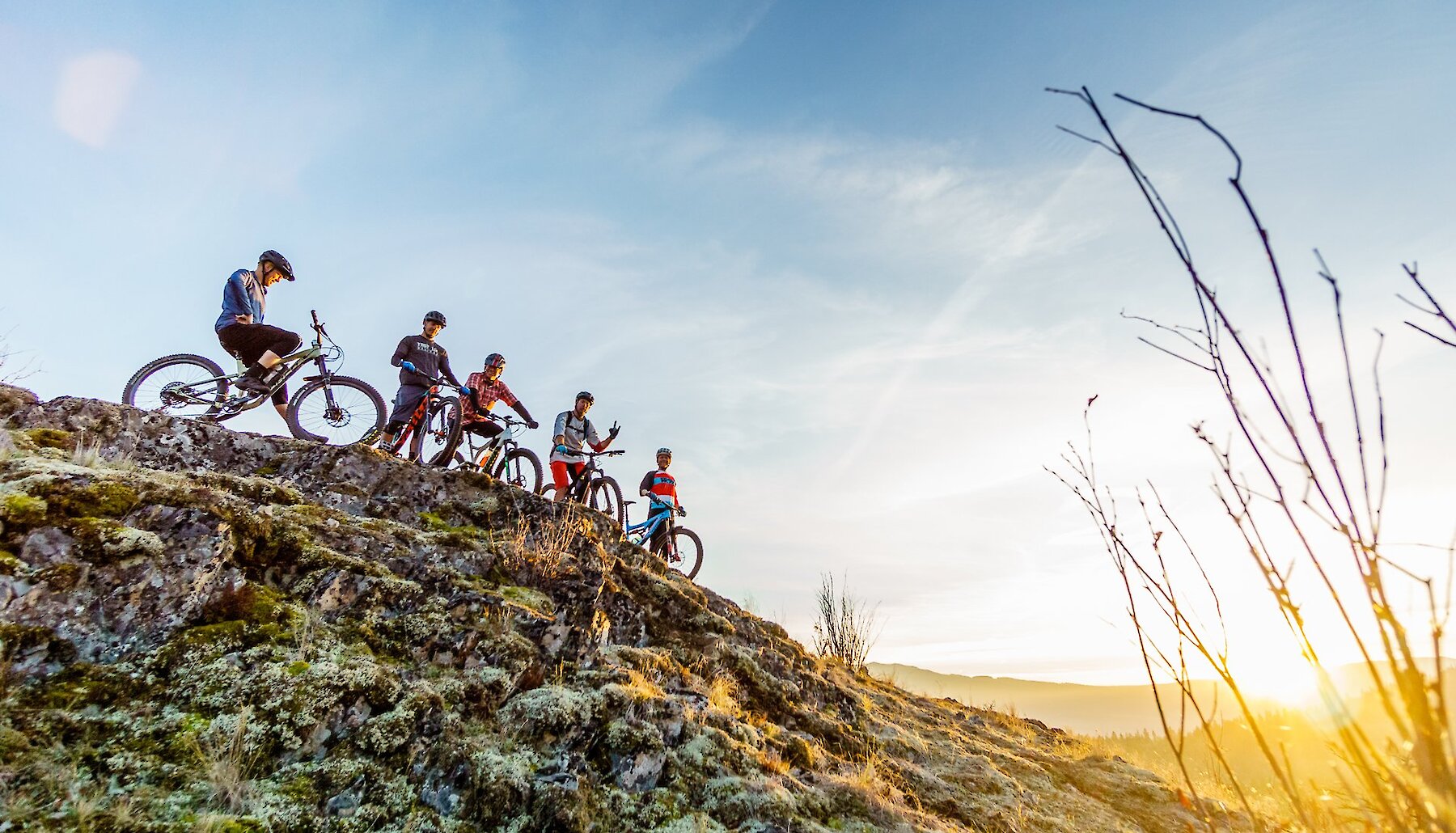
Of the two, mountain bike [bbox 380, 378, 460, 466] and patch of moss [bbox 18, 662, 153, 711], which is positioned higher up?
mountain bike [bbox 380, 378, 460, 466]

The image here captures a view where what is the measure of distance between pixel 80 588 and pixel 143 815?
184 centimetres

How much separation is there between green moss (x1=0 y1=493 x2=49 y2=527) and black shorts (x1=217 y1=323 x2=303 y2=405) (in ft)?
15.8

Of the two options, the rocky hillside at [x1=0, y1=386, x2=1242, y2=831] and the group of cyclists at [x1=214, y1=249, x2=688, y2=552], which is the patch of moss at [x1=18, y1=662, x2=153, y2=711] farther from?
the group of cyclists at [x1=214, y1=249, x2=688, y2=552]

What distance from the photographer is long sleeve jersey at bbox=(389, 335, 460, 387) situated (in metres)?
10.4

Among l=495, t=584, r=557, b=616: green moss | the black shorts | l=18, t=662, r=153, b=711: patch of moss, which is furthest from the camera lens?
the black shorts

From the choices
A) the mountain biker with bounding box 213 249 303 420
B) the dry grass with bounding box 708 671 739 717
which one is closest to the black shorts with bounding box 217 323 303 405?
the mountain biker with bounding box 213 249 303 420

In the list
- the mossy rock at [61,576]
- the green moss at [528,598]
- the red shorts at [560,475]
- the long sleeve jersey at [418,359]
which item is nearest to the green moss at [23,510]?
the mossy rock at [61,576]

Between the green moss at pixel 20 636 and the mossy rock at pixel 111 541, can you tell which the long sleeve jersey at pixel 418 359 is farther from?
the green moss at pixel 20 636

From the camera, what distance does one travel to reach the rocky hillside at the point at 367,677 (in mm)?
3875

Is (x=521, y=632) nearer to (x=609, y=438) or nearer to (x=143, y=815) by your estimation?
(x=143, y=815)

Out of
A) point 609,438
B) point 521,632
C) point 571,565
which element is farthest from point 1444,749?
point 609,438

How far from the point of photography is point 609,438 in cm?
1275

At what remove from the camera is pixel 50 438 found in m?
6.40

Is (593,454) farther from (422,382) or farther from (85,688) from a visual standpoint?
(85,688)
